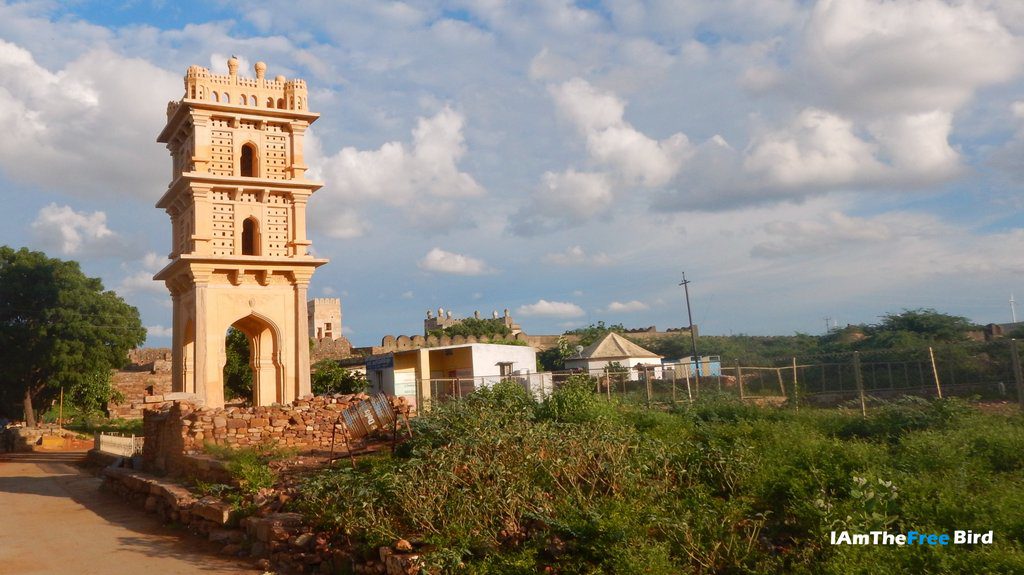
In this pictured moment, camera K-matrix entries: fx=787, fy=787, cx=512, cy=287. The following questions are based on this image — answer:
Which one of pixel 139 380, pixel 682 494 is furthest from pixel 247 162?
pixel 139 380

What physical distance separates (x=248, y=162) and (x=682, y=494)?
17472 millimetres

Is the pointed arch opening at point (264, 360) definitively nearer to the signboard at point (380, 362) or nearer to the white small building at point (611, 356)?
the signboard at point (380, 362)

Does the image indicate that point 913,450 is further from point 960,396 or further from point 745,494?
point 960,396

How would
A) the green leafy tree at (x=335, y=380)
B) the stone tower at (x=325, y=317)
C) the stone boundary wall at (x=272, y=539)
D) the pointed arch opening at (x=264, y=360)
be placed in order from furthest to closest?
1. the stone tower at (x=325, y=317)
2. the green leafy tree at (x=335, y=380)
3. the pointed arch opening at (x=264, y=360)
4. the stone boundary wall at (x=272, y=539)

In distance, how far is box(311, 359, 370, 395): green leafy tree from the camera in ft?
103

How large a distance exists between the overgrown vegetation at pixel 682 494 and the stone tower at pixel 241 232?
34.2ft

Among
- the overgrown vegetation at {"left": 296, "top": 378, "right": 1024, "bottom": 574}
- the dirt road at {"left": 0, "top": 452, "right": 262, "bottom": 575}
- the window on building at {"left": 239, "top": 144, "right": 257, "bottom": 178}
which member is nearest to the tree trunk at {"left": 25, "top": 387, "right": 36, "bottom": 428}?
the dirt road at {"left": 0, "top": 452, "right": 262, "bottom": 575}

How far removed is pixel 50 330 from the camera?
123 feet

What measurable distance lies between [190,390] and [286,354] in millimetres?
2504

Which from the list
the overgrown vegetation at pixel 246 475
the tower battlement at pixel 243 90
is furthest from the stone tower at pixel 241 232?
the overgrown vegetation at pixel 246 475

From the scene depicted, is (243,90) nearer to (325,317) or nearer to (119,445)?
(119,445)

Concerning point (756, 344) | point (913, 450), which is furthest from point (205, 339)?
point (756, 344)

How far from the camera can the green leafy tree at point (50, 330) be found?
121 feet

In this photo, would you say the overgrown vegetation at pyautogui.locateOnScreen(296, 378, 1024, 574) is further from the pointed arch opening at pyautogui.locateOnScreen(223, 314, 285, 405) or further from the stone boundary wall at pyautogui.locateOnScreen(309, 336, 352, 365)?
the stone boundary wall at pyautogui.locateOnScreen(309, 336, 352, 365)
